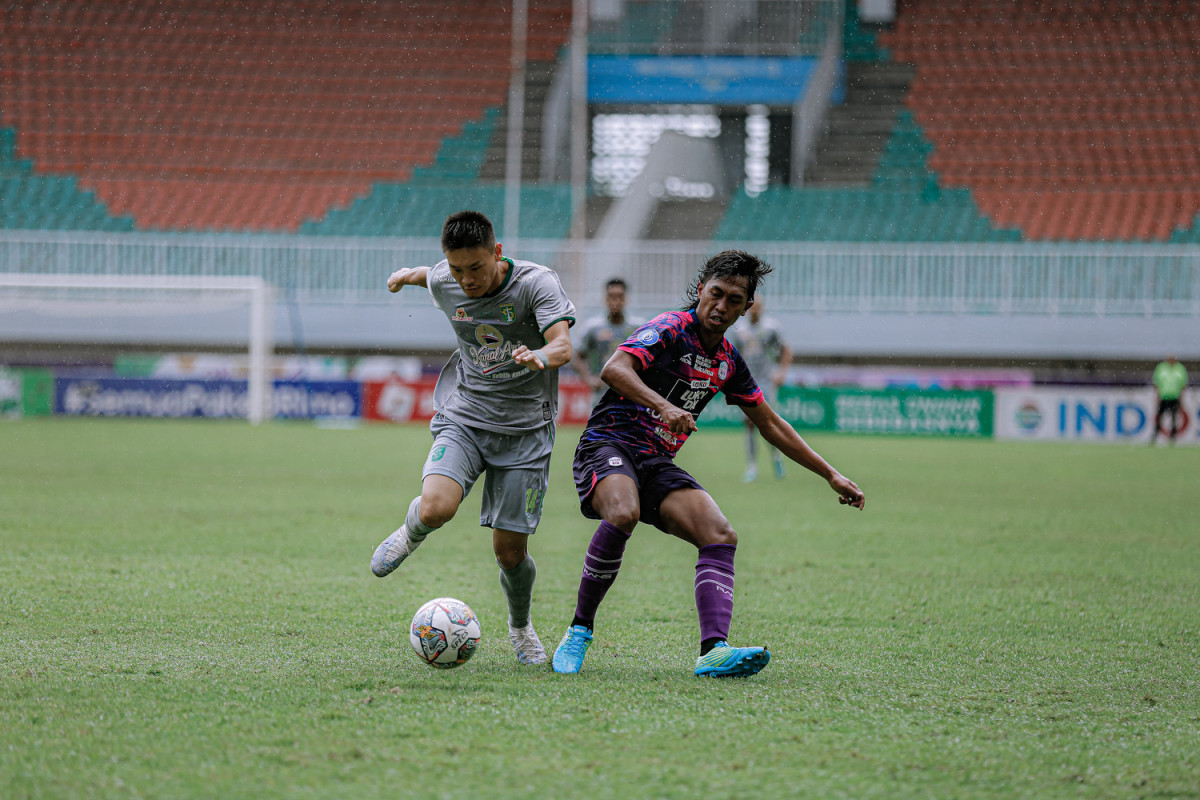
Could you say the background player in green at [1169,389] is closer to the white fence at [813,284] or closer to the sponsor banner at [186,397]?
the white fence at [813,284]

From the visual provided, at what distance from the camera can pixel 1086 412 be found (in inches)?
871

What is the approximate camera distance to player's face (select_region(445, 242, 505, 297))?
4.36 metres

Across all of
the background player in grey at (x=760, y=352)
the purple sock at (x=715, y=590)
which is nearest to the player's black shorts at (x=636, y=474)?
the purple sock at (x=715, y=590)

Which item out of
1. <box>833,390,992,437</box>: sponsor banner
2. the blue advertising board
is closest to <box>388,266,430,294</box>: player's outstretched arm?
<box>833,390,992,437</box>: sponsor banner

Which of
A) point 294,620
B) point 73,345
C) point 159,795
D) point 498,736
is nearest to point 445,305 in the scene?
point 294,620

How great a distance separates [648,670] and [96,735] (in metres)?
1.91

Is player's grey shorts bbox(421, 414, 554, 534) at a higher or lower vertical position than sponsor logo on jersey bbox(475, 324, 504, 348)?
lower

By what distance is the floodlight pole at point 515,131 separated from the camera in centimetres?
2481

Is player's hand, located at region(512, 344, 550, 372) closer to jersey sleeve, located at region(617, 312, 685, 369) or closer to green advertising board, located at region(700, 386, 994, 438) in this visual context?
jersey sleeve, located at region(617, 312, 685, 369)

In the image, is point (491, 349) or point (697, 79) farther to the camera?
point (697, 79)

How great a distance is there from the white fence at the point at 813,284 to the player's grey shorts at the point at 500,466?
17709 mm

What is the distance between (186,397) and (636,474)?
2011 centimetres

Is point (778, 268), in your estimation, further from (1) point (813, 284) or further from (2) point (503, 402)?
(2) point (503, 402)

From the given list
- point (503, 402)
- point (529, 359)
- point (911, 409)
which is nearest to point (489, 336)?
point (503, 402)
